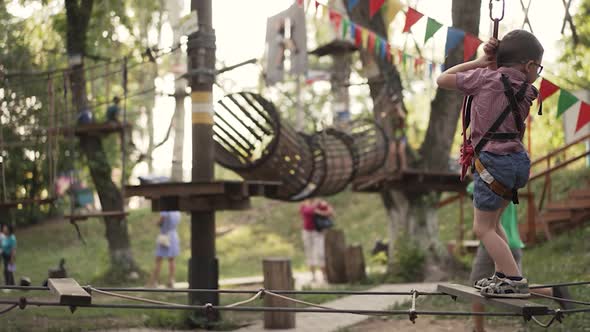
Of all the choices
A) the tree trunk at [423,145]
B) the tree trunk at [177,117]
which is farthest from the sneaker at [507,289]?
the tree trunk at [423,145]

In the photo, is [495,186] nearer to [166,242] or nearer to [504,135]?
[504,135]

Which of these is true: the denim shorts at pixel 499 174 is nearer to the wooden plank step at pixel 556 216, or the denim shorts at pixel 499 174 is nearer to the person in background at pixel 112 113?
the person in background at pixel 112 113

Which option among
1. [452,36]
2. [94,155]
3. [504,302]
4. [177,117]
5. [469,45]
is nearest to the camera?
[504,302]

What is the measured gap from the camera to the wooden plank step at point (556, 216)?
17072 mm

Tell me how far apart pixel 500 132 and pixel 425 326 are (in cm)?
542

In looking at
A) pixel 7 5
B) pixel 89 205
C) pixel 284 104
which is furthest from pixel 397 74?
pixel 284 104

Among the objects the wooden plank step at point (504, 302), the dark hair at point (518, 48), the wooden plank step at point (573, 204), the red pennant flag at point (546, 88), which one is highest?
the red pennant flag at point (546, 88)

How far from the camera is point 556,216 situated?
1722 centimetres

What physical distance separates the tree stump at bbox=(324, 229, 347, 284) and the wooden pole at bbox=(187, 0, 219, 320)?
583cm

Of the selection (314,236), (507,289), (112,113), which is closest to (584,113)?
(507,289)

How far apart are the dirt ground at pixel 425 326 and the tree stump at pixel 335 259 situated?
16.5 ft

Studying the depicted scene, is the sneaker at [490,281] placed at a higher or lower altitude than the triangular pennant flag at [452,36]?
lower

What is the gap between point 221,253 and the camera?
25.3m

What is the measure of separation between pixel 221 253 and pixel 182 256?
122 centimetres
